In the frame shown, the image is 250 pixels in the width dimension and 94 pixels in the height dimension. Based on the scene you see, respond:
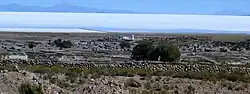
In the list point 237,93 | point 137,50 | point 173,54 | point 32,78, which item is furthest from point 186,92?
point 137,50

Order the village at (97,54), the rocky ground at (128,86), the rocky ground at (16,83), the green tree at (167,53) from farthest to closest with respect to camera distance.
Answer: the village at (97,54), the green tree at (167,53), the rocky ground at (128,86), the rocky ground at (16,83)

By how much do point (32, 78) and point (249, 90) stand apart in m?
8.40

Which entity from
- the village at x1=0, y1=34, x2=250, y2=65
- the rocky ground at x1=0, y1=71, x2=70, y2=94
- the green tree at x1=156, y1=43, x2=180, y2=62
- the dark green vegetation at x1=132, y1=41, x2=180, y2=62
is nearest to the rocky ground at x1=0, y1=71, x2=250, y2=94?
the rocky ground at x1=0, y1=71, x2=70, y2=94

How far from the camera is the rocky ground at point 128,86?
16319mm

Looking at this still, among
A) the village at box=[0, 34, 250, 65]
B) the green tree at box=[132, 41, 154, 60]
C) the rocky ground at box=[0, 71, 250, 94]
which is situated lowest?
the village at box=[0, 34, 250, 65]

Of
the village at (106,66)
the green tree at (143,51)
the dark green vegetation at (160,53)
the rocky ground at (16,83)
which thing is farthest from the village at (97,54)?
the rocky ground at (16,83)

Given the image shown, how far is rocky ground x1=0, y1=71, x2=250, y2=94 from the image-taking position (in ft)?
53.5

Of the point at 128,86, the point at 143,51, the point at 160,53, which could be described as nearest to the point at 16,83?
the point at 128,86

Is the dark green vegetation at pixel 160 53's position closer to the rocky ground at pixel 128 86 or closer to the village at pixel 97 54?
the village at pixel 97 54

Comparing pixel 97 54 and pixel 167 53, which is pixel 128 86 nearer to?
pixel 167 53

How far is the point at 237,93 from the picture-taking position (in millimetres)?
20812

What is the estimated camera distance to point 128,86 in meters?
21.3

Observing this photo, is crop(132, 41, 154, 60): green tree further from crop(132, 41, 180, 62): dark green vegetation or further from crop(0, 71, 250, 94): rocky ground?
crop(0, 71, 250, 94): rocky ground

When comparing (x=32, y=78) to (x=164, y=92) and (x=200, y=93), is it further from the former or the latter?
(x=200, y=93)
